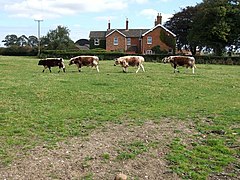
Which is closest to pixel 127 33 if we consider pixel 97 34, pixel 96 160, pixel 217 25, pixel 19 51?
pixel 97 34

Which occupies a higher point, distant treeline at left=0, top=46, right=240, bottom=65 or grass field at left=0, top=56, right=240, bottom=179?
distant treeline at left=0, top=46, right=240, bottom=65

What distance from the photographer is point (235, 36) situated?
5856 cm

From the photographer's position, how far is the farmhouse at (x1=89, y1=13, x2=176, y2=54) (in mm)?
74938

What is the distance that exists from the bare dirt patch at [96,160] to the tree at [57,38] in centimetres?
8098

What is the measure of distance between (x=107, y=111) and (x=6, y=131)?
3.38 meters

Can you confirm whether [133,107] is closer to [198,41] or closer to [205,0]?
[198,41]

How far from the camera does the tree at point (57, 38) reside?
8706 cm

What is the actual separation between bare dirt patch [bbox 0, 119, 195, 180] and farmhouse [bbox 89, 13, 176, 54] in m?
Result: 68.4

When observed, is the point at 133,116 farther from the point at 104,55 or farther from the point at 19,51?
the point at 19,51

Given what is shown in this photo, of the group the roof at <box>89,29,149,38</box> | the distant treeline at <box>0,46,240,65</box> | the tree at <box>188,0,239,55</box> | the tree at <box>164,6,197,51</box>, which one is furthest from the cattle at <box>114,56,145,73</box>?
the tree at <box>164,6,197,51</box>

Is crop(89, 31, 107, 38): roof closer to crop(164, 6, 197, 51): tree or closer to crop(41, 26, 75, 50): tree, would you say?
crop(41, 26, 75, 50): tree

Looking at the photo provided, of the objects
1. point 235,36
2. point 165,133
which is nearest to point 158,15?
point 235,36

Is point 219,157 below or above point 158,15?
below

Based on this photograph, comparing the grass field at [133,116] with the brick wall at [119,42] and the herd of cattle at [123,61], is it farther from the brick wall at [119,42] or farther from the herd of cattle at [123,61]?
the brick wall at [119,42]
